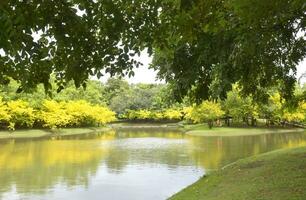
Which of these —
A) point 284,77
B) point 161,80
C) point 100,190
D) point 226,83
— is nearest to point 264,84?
point 284,77

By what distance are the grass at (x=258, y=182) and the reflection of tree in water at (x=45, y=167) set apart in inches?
221

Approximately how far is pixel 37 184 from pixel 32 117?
33.5 m

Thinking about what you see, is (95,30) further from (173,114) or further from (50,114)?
(173,114)

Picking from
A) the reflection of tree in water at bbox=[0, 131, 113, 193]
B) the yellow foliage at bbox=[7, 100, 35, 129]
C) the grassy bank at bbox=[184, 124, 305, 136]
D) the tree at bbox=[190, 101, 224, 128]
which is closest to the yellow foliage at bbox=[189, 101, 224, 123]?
the tree at bbox=[190, 101, 224, 128]

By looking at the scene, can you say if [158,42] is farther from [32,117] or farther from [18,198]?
[32,117]

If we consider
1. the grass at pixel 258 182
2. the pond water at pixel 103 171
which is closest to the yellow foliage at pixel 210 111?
the pond water at pixel 103 171

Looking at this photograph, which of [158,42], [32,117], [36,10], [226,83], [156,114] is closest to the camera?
[36,10]

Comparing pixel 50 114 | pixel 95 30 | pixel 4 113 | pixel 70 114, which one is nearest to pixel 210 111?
pixel 70 114

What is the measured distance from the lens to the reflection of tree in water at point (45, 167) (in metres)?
17.1

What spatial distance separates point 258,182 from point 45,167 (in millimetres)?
12508

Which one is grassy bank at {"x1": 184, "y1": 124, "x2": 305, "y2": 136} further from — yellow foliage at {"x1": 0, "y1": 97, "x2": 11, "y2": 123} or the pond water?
yellow foliage at {"x1": 0, "y1": 97, "x2": 11, "y2": 123}

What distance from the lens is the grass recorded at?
10164 mm

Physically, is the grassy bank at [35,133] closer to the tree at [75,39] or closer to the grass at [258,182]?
the grass at [258,182]

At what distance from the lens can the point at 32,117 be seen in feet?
162
